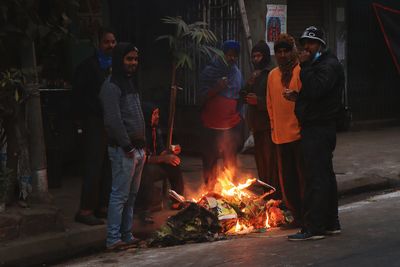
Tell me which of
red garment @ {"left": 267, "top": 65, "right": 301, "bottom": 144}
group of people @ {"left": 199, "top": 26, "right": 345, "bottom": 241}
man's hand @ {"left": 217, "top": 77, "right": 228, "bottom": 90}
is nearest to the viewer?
group of people @ {"left": 199, "top": 26, "right": 345, "bottom": 241}

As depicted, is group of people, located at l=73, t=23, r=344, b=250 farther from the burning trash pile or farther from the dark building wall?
the dark building wall

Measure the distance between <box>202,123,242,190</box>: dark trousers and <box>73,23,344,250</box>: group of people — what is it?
1cm

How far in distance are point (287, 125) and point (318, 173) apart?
0.71 meters

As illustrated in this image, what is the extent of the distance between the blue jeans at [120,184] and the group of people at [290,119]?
1.46 m

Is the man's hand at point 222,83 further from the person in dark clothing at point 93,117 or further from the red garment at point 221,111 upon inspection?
the person in dark clothing at point 93,117

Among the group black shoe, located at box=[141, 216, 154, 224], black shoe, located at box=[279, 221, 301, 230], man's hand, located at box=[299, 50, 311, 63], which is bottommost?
black shoe, located at box=[279, 221, 301, 230]

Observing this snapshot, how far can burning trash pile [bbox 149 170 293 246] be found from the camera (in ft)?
22.8

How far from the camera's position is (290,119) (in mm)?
7160

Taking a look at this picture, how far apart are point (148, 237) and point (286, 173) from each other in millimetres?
1511

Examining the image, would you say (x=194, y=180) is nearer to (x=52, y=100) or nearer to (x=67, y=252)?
(x=52, y=100)

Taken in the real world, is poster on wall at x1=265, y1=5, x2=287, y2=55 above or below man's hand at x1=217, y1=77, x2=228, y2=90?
above

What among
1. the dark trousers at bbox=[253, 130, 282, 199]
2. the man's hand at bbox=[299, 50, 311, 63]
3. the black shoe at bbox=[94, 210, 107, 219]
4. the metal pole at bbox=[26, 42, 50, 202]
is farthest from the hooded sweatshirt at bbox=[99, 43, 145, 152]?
the dark trousers at bbox=[253, 130, 282, 199]

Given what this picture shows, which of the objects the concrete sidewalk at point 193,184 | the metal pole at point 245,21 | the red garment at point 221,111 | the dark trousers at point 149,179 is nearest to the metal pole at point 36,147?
the concrete sidewalk at point 193,184

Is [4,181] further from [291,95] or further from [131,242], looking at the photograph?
[291,95]
